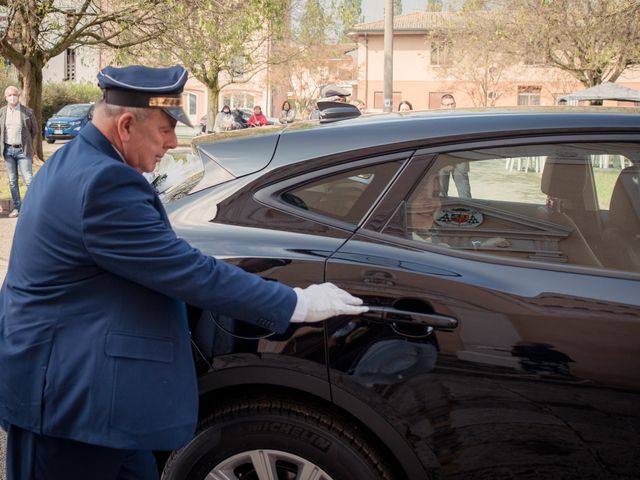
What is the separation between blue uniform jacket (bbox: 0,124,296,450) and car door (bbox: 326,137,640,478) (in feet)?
1.76

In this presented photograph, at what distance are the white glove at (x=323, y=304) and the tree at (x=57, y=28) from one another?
1487 cm

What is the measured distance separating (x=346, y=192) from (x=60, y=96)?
40.3 meters

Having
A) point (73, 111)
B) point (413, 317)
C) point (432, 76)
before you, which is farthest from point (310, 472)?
point (432, 76)

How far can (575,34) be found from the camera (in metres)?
24.0

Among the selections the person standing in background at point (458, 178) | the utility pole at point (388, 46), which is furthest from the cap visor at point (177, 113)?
the utility pole at point (388, 46)

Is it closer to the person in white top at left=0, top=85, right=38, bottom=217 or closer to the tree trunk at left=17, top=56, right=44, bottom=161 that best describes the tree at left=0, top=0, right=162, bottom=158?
the tree trunk at left=17, top=56, right=44, bottom=161

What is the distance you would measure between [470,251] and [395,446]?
2.15 ft

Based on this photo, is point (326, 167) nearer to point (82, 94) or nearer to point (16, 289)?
point (16, 289)

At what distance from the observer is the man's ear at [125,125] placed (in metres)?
1.91

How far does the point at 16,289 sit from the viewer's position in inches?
76.4

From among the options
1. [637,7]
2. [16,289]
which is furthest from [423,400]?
[637,7]

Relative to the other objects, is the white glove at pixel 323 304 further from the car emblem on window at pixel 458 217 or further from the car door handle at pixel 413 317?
the car emblem on window at pixel 458 217

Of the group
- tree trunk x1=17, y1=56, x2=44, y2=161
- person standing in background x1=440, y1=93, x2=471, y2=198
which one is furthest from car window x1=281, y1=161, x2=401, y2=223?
tree trunk x1=17, y1=56, x2=44, y2=161

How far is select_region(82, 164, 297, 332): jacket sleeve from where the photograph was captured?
1.82 m
